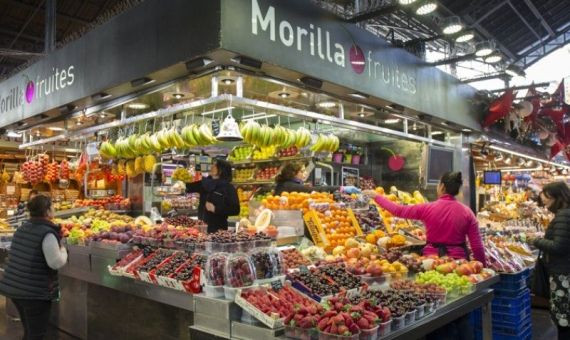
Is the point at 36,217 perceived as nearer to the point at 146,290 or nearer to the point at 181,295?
the point at 146,290

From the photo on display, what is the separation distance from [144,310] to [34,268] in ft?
3.15

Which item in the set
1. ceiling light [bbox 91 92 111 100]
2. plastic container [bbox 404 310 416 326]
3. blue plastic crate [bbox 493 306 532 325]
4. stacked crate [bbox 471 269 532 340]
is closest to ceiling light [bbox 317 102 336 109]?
ceiling light [bbox 91 92 111 100]

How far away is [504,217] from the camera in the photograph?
9523 millimetres

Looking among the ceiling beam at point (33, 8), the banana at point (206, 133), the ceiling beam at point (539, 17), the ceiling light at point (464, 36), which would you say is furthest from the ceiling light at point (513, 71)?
the ceiling beam at point (33, 8)

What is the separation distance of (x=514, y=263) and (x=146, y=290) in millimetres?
3565

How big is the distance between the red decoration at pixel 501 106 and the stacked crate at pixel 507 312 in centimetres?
504

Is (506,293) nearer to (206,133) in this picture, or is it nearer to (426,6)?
(426,6)

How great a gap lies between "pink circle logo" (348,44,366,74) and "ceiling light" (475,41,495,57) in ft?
5.88

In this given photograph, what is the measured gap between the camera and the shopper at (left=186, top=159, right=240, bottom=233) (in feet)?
17.4

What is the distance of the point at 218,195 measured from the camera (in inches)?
208

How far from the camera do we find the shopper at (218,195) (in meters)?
5.30

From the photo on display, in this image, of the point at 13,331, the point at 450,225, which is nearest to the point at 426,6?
the point at 450,225

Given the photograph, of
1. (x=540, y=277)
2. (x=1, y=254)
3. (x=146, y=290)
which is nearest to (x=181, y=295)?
(x=146, y=290)

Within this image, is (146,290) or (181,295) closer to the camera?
(181,295)
